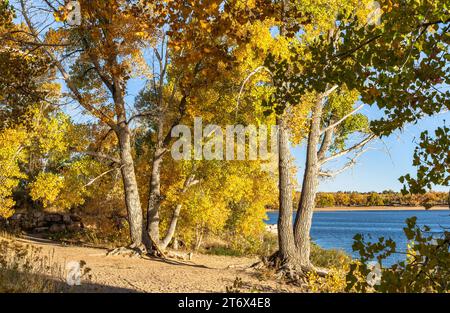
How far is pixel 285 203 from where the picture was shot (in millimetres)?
13656

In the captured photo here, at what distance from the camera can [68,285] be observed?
9109 mm

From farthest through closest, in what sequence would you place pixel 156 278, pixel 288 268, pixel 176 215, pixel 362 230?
pixel 362 230 → pixel 176 215 → pixel 288 268 → pixel 156 278

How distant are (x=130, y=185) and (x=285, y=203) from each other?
19.9 ft

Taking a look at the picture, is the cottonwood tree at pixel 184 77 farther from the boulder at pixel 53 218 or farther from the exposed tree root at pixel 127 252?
the boulder at pixel 53 218

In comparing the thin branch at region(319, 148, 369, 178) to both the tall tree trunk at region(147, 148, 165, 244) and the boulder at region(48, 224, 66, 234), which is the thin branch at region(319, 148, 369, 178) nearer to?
the tall tree trunk at region(147, 148, 165, 244)

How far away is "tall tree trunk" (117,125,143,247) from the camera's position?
16.3 m

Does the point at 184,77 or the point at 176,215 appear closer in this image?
the point at 184,77

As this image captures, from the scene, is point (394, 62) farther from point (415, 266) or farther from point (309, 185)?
point (309, 185)

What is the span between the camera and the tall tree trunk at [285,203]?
13.5m

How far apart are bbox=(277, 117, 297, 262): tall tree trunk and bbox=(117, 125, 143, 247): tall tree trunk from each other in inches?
227

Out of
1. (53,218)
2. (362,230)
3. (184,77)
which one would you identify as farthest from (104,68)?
(362,230)

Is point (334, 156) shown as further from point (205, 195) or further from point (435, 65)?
point (435, 65)

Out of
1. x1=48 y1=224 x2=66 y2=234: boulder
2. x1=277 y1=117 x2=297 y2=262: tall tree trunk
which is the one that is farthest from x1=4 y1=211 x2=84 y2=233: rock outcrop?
x1=277 y1=117 x2=297 y2=262: tall tree trunk
